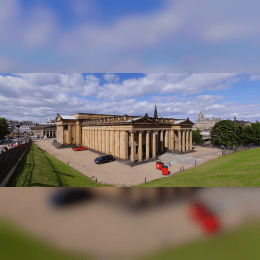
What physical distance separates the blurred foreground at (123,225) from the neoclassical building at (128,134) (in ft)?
36.7

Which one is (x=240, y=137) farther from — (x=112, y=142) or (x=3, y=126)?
(x=3, y=126)

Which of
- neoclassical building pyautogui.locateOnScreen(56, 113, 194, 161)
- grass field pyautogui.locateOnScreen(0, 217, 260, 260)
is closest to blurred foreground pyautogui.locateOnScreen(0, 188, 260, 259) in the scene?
grass field pyautogui.locateOnScreen(0, 217, 260, 260)

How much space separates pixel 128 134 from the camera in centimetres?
1449

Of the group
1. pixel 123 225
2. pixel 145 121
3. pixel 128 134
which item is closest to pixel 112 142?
pixel 128 134

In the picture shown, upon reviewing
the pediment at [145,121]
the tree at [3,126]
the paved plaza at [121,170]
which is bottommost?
the paved plaza at [121,170]

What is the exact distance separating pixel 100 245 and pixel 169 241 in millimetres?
826

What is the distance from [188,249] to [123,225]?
797mm

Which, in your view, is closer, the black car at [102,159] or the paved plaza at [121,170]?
the paved plaza at [121,170]

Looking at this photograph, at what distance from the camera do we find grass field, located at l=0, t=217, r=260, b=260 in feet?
4.23

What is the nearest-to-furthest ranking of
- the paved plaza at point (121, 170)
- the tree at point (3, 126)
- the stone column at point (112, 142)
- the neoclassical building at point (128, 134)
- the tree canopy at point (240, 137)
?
the tree at point (3, 126) < the paved plaza at point (121, 170) < the neoclassical building at point (128, 134) < the tree canopy at point (240, 137) < the stone column at point (112, 142)

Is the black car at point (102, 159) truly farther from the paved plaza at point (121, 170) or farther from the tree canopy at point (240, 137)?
the tree canopy at point (240, 137)

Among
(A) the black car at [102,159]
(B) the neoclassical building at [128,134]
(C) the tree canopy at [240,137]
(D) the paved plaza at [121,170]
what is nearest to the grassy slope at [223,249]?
(D) the paved plaza at [121,170]

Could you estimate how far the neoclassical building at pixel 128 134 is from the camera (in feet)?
45.3

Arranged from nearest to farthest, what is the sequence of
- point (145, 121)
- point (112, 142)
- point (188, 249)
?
1. point (188, 249)
2. point (145, 121)
3. point (112, 142)
